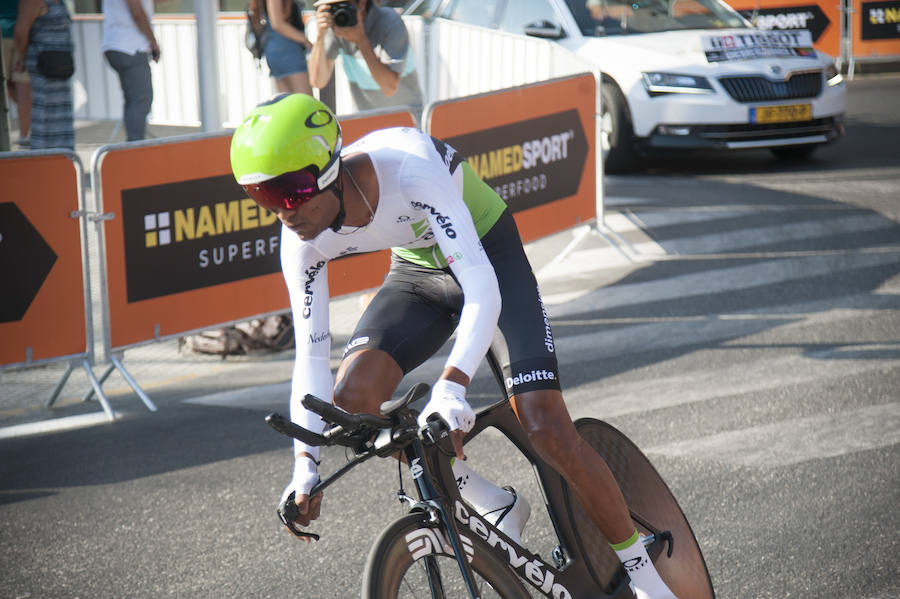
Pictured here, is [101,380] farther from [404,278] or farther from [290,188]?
[290,188]

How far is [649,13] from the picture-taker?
43.5 ft

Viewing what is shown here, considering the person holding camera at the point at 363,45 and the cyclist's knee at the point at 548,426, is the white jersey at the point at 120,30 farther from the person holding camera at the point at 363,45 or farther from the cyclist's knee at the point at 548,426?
Result: the cyclist's knee at the point at 548,426

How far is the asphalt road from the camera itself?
4.54 metres

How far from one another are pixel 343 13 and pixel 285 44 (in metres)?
1.29

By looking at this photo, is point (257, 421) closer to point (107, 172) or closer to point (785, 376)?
point (107, 172)

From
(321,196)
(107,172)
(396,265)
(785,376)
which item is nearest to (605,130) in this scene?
(785,376)

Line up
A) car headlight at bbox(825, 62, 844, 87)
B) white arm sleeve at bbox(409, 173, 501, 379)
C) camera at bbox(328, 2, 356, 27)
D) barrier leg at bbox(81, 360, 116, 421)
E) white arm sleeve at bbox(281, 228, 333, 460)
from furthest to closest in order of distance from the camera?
1. car headlight at bbox(825, 62, 844, 87)
2. camera at bbox(328, 2, 356, 27)
3. barrier leg at bbox(81, 360, 116, 421)
4. white arm sleeve at bbox(281, 228, 333, 460)
5. white arm sleeve at bbox(409, 173, 501, 379)

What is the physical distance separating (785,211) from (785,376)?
4.64 meters

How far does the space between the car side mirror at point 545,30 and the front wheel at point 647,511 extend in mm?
9589

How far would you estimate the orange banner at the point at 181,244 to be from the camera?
6645mm

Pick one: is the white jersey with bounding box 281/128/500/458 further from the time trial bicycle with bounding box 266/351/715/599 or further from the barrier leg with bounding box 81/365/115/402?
the barrier leg with bounding box 81/365/115/402

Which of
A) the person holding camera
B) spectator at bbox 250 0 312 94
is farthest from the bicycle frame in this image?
spectator at bbox 250 0 312 94

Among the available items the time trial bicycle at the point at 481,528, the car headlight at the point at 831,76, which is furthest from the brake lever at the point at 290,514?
the car headlight at the point at 831,76

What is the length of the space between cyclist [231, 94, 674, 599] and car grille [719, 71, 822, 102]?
29.4 feet
